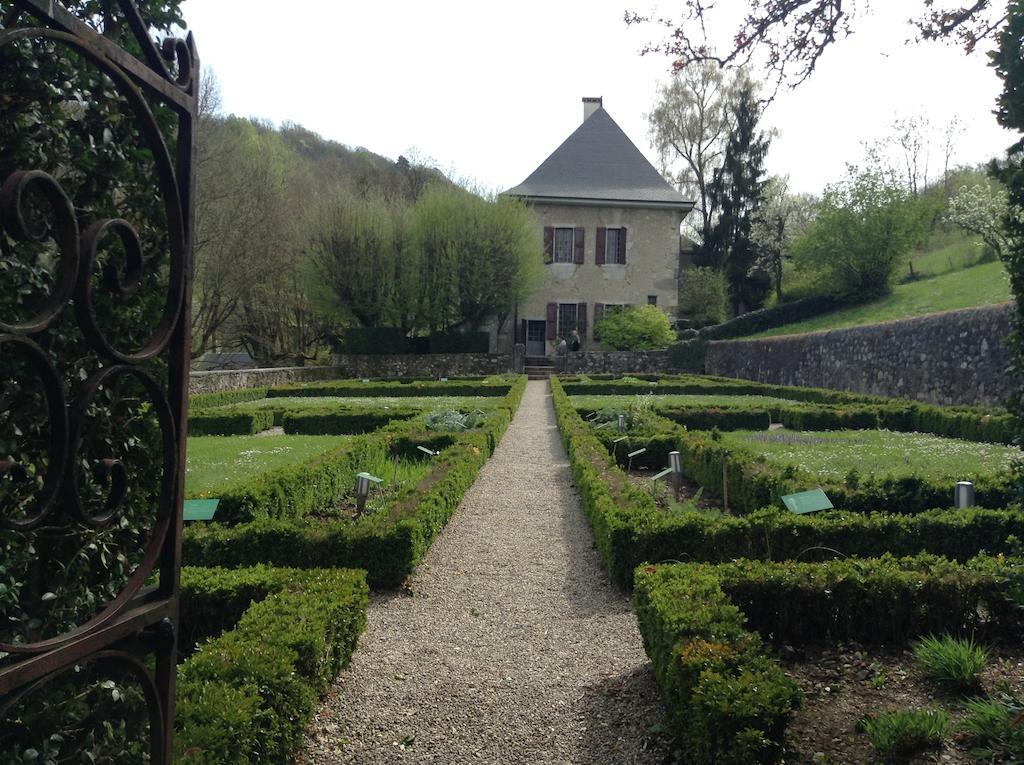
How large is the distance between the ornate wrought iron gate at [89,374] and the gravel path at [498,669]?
1.61 meters

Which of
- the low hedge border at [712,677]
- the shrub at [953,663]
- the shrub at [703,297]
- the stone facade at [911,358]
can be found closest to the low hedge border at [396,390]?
the stone facade at [911,358]

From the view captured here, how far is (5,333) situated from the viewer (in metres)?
1.03

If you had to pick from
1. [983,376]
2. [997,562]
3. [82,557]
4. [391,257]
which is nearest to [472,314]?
[391,257]

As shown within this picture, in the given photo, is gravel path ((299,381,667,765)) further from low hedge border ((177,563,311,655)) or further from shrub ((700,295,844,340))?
shrub ((700,295,844,340))

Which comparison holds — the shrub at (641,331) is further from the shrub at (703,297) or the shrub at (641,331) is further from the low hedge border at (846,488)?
A: the low hedge border at (846,488)

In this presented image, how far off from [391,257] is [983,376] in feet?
64.0

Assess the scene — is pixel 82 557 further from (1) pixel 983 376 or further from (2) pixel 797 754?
(1) pixel 983 376

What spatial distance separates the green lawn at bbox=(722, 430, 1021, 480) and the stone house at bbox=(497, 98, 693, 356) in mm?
20452

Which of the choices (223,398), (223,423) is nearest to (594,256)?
(223,398)

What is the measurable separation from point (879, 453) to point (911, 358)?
7.84 meters

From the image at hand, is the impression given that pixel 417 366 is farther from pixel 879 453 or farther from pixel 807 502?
pixel 807 502

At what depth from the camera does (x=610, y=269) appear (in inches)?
1232

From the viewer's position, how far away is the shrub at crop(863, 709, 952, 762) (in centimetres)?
228

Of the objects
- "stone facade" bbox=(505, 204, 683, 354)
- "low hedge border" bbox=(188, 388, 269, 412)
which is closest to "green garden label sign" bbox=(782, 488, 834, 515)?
"low hedge border" bbox=(188, 388, 269, 412)
